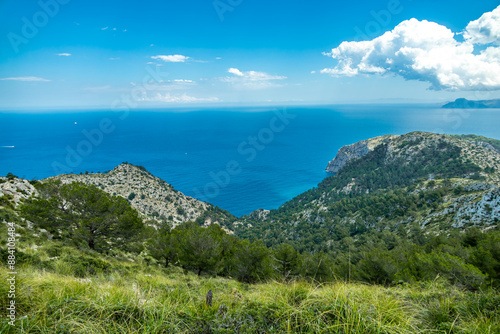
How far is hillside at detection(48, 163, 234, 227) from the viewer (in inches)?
2219

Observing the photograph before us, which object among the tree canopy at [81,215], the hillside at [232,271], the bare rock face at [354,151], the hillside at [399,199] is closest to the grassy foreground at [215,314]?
the hillside at [232,271]

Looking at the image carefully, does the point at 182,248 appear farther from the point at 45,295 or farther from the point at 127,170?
the point at 127,170

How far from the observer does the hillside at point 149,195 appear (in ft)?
185

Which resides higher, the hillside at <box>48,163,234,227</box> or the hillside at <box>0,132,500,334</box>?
the hillside at <box>0,132,500,334</box>

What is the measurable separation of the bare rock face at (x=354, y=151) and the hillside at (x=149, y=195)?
92.8m

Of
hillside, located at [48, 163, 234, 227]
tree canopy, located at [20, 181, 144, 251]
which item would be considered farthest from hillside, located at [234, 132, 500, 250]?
tree canopy, located at [20, 181, 144, 251]

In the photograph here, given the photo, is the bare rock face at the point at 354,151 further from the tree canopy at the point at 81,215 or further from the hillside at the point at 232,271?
the tree canopy at the point at 81,215

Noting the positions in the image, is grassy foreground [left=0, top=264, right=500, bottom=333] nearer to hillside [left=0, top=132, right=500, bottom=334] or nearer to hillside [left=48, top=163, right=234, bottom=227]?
hillside [left=0, top=132, right=500, bottom=334]

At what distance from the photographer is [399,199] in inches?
2066

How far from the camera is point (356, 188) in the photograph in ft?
279

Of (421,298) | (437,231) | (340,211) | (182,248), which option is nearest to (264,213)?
(340,211)

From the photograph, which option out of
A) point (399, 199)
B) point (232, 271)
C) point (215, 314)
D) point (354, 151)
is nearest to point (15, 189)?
point (232, 271)

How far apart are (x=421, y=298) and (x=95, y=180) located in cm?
6770

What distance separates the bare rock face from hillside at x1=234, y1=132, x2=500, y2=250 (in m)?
25.1
